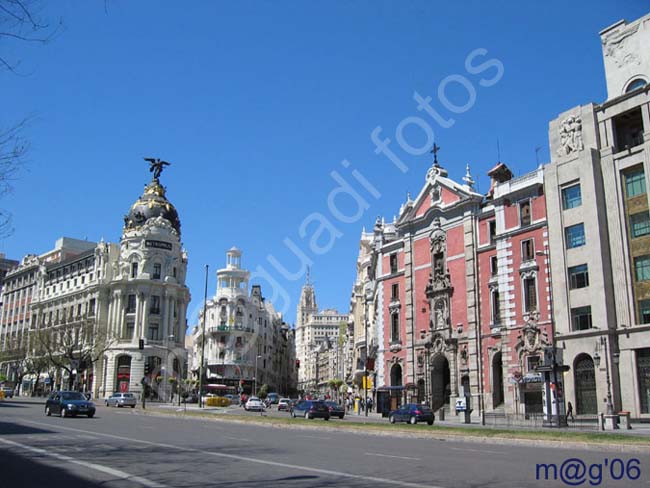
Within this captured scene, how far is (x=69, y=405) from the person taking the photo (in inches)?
1323

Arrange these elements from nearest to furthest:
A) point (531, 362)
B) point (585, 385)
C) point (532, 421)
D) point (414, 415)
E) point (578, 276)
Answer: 1. point (532, 421)
2. point (414, 415)
3. point (585, 385)
4. point (578, 276)
5. point (531, 362)

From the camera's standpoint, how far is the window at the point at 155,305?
87.0 metres

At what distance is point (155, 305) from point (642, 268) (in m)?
65.8

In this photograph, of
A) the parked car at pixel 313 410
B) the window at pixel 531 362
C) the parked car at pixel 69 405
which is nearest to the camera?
the parked car at pixel 69 405

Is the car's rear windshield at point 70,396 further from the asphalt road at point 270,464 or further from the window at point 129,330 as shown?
the window at point 129,330

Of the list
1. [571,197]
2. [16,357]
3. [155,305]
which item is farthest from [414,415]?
[16,357]

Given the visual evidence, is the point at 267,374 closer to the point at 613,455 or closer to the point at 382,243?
the point at 382,243

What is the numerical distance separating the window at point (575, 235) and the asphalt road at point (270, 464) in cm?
2406

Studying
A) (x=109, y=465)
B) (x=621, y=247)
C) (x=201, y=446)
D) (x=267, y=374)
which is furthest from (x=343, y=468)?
(x=267, y=374)

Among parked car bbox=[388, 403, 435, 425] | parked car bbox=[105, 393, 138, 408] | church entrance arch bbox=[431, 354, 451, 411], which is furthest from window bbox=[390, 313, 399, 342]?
parked car bbox=[105, 393, 138, 408]

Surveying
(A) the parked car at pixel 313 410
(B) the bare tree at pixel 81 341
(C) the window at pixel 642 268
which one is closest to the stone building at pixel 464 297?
(C) the window at pixel 642 268

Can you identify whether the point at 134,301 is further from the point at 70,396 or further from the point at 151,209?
the point at 70,396

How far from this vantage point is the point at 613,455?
17.5m

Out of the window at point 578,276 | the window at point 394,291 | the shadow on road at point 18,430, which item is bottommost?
the shadow on road at point 18,430
